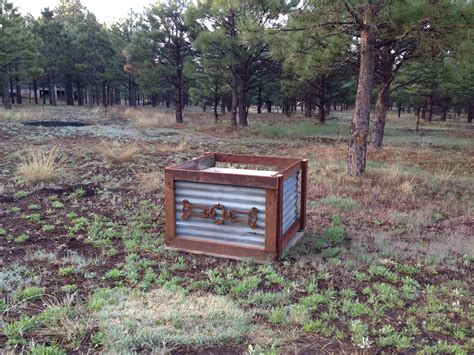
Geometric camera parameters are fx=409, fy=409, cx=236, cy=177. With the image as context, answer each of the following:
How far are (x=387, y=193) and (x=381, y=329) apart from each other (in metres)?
4.72

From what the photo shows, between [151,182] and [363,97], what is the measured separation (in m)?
4.41

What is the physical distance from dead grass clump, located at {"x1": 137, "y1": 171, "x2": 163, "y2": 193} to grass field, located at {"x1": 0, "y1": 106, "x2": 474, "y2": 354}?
3 centimetres

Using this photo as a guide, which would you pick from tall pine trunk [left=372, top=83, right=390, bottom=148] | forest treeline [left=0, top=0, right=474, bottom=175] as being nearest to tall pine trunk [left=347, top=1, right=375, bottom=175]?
forest treeline [left=0, top=0, right=474, bottom=175]

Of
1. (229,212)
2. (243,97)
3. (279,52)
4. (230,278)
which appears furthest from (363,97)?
(243,97)

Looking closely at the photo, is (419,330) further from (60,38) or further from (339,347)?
(60,38)

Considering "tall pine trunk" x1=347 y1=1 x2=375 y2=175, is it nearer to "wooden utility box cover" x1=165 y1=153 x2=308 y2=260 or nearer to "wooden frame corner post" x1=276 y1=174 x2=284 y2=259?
"wooden utility box cover" x1=165 y1=153 x2=308 y2=260

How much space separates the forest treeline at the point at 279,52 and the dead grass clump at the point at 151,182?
3.13 m

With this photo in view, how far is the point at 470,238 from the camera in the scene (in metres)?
5.07

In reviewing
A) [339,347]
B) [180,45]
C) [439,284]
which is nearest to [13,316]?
[339,347]

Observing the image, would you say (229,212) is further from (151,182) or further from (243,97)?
(243,97)

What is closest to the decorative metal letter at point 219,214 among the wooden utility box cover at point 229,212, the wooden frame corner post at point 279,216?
the wooden utility box cover at point 229,212

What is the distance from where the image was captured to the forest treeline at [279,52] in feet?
25.5

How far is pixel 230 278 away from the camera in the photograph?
3.71 metres

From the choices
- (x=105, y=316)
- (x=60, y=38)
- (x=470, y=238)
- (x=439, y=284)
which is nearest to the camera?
(x=105, y=316)
